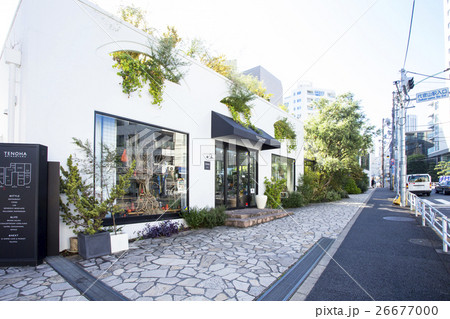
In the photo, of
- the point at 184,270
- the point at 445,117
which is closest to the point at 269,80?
the point at 184,270

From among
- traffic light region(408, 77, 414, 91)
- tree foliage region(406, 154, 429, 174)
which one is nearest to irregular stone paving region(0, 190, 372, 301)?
traffic light region(408, 77, 414, 91)

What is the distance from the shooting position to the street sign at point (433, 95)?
9038 millimetres

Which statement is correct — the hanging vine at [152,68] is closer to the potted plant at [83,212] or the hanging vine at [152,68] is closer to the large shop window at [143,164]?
the large shop window at [143,164]

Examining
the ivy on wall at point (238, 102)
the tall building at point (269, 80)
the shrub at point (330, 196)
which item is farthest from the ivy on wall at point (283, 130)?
the tall building at point (269, 80)

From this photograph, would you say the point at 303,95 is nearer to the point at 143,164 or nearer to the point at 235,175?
the point at 235,175

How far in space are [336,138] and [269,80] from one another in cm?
1328

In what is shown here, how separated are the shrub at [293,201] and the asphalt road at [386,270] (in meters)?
5.62

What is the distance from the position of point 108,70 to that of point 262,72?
22.5m

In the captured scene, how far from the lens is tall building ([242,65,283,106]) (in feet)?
81.0

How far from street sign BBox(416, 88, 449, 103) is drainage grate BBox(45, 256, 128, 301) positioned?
40.4 feet

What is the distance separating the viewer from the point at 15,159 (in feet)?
11.9

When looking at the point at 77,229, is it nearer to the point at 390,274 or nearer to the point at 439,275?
the point at 390,274

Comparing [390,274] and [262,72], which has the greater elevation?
[262,72]
